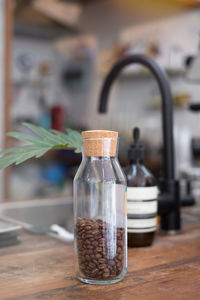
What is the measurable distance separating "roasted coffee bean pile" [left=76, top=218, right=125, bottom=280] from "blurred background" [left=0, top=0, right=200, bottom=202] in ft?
7.12

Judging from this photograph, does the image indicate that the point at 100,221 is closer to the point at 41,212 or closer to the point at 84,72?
the point at 41,212

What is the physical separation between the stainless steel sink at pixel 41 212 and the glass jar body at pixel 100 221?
741 millimetres

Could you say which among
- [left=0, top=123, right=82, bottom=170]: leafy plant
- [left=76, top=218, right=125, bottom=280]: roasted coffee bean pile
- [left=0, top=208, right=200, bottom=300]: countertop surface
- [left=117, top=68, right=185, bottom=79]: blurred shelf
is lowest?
[left=0, top=208, right=200, bottom=300]: countertop surface

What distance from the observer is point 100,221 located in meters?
0.64

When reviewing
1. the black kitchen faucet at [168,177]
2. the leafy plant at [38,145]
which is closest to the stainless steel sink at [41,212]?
the black kitchen faucet at [168,177]

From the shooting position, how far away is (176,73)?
361 centimetres

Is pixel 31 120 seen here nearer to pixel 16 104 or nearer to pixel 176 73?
pixel 16 104

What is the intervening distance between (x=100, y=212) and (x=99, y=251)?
0.20 ft

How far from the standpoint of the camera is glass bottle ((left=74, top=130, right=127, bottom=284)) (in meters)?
0.62

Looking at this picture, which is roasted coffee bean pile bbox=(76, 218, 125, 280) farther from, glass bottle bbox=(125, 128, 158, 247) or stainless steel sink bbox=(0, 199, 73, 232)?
stainless steel sink bbox=(0, 199, 73, 232)

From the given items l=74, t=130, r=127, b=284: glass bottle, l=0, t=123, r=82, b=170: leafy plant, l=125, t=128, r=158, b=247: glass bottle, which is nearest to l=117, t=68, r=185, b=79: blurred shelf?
l=125, t=128, r=158, b=247: glass bottle

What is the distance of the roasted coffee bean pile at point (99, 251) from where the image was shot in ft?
2.03

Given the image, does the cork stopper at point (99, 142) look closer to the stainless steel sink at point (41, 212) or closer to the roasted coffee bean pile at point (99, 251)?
the roasted coffee bean pile at point (99, 251)

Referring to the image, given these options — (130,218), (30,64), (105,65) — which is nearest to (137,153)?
(130,218)
